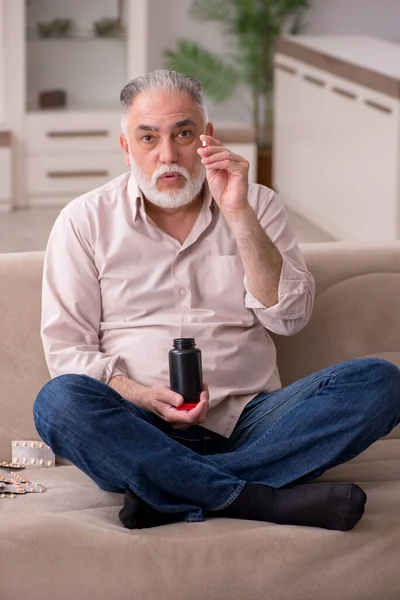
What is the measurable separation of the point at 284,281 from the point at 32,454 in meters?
0.70

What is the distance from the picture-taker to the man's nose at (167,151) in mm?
2662

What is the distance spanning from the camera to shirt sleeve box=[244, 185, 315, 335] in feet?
8.44

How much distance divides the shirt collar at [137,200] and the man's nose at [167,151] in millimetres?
96

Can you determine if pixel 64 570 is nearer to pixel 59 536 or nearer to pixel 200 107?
pixel 59 536

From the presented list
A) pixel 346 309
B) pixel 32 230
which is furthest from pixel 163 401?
pixel 32 230

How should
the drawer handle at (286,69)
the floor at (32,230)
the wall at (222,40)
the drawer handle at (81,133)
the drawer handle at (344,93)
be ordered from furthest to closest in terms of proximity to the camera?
the wall at (222,40)
the drawer handle at (81,133)
the drawer handle at (286,69)
the floor at (32,230)
the drawer handle at (344,93)

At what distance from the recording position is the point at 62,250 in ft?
8.62

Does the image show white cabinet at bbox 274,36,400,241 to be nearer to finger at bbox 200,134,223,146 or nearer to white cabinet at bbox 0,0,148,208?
white cabinet at bbox 0,0,148,208

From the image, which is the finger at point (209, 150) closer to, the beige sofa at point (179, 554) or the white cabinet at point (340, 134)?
the beige sofa at point (179, 554)

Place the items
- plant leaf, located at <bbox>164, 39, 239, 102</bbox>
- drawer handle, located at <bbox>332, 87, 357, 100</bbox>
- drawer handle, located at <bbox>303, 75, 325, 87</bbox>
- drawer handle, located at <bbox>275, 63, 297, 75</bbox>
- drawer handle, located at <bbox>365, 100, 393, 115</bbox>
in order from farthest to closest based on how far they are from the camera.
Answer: plant leaf, located at <bbox>164, 39, 239, 102</bbox>
drawer handle, located at <bbox>275, 63, 297, 75</bbox>
drawer handle, located at <bbox>303, 75, 325, 87</bbox>
drawer handle, located at <bbox>332, 87, 357, 100</bbox>
drawer handle, located at <bbox>365, 100, 393, 115</bbox>

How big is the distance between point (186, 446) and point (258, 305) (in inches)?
13.9

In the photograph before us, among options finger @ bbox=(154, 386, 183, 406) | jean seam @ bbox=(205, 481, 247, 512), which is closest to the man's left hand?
finger @ bbox=(154, 386, 183, 406)

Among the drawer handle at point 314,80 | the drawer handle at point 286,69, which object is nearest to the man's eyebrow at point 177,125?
the drawer handle at point 314,80

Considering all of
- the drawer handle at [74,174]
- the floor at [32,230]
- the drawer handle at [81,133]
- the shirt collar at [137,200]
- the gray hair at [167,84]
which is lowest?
the floor at [32,230]
